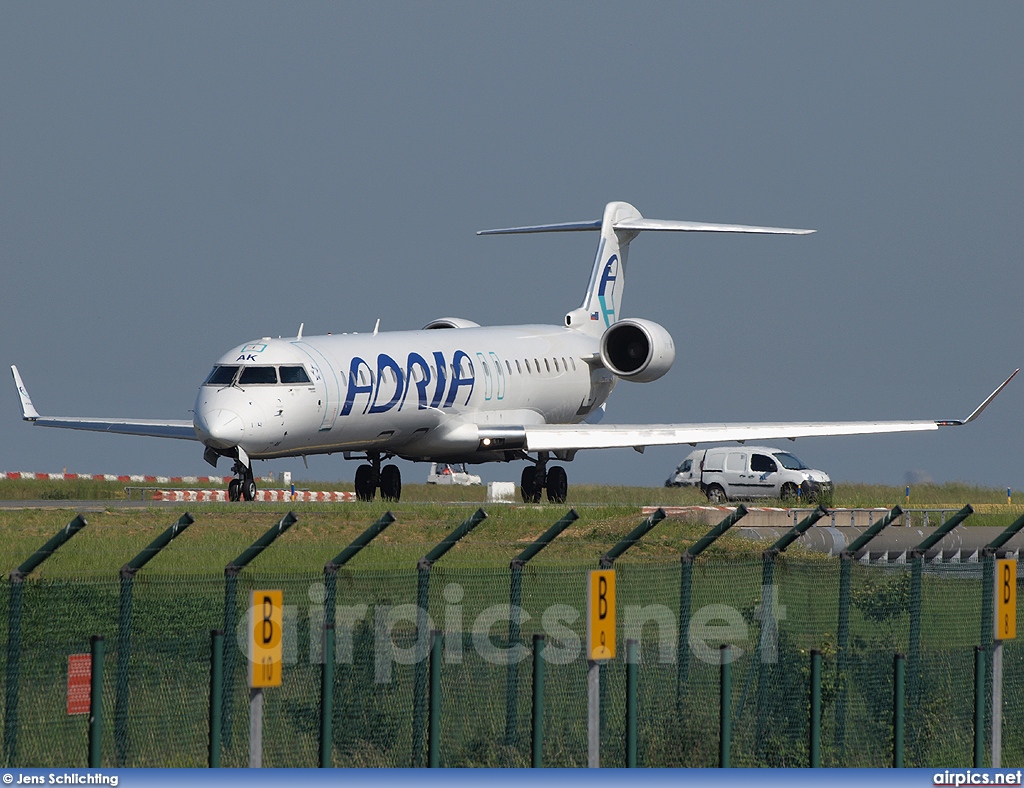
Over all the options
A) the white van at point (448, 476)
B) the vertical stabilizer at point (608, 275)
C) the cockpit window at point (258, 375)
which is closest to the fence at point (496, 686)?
the cockpit window at point (258, 375)

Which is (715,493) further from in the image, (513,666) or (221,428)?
(513,666)

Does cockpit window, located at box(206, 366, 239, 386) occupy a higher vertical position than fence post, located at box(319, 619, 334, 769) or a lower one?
higher

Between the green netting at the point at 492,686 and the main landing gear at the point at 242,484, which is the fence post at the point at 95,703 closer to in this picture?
the green netting at the point at 492,686

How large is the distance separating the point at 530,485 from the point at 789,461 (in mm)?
10057

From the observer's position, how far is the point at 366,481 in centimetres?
3441

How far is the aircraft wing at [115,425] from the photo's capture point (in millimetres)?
33312

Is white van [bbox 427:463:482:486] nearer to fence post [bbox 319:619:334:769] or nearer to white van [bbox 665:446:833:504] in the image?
white van [bbox 665:446:833:504]

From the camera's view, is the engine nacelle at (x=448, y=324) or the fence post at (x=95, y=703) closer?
the fence post at (x=95, y=703)

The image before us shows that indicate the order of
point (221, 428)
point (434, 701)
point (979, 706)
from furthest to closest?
point (221, 428) < point (979, 706) < point (434, 701)

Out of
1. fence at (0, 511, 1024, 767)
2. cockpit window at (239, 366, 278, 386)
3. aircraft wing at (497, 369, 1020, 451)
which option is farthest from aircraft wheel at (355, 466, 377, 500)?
fence at (0, 511, 1024, 767)

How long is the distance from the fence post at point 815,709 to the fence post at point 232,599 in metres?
3.77

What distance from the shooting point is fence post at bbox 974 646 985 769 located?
12336 mm

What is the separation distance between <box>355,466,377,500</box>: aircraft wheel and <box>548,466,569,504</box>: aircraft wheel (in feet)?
14.9

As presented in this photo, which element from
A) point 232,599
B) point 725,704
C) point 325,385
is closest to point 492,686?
point 725,704
